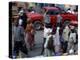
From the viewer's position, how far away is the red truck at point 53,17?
1568mm

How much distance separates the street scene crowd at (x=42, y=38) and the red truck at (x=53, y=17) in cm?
2

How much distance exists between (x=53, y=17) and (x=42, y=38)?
0.66ft

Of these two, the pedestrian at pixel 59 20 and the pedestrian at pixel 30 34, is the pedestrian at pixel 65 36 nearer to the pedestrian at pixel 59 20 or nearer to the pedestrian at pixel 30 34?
the pedestrian at pixel 59 20

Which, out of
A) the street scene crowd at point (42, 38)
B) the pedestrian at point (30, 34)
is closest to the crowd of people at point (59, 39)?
the street scene crowd at point (42, 38)

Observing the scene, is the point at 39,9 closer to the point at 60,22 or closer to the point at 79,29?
the point at 60,22

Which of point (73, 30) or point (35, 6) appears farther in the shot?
point (73, 30)

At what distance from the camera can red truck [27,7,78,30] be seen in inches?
61.7

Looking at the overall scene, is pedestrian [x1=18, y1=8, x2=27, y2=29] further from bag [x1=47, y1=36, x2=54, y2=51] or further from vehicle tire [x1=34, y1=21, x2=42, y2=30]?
bag [x1=47, y1=36, x2=54, y2=51]

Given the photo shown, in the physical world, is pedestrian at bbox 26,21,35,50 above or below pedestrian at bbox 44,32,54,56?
above

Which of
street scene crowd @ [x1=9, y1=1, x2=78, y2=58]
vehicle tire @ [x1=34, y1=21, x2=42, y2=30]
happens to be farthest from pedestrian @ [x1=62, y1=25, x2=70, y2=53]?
vehicle tire @ [x1=34, y1=21, x2=42, y2=30]

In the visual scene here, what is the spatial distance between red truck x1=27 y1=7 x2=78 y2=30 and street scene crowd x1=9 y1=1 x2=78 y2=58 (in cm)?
2
